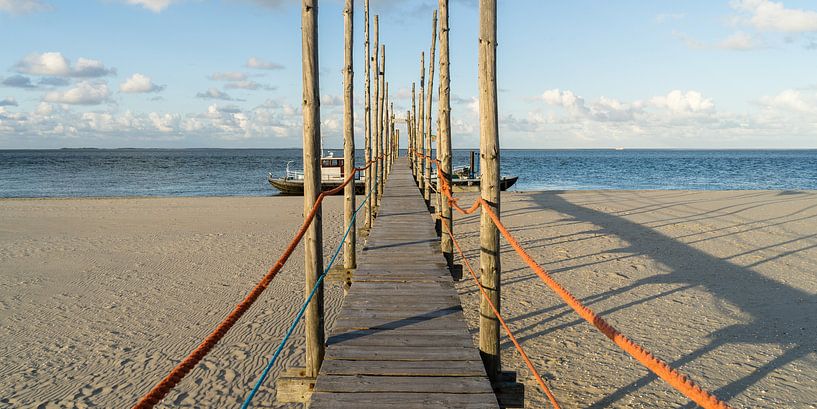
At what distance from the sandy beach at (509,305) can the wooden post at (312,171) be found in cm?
142

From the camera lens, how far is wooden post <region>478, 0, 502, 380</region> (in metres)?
4.15

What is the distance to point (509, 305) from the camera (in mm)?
8117

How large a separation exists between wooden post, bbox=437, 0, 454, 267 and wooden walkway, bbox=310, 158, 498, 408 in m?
1.79

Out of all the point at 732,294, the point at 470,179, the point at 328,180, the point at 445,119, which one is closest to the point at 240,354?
the point at 445,119

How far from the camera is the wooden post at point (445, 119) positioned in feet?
28.8

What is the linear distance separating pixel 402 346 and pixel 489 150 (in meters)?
1.65

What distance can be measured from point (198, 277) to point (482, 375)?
785 centimetres

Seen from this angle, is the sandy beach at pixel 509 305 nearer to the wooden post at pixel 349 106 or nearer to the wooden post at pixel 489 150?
the wooden post at pixel 489 150

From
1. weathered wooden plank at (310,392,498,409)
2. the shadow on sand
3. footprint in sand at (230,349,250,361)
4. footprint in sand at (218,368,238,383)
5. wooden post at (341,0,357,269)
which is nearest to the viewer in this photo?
weathered wooden plank at (310,392,498,409)

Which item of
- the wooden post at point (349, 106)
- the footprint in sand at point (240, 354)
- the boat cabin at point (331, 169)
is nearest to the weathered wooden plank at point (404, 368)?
the footprint in sand at point (240, 354)

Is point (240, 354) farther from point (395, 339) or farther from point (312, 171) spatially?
point (312, 171)

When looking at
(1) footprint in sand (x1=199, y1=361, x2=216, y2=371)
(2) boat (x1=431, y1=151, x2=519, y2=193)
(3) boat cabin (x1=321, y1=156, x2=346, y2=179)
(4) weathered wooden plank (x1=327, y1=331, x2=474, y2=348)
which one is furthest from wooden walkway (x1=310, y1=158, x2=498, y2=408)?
(3) boat cabin (x1=321, y1=156, x2=346, y2=179)

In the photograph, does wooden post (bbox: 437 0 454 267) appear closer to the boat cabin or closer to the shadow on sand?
the shadow on sand

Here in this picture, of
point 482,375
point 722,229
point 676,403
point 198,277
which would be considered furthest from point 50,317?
point 722,229
